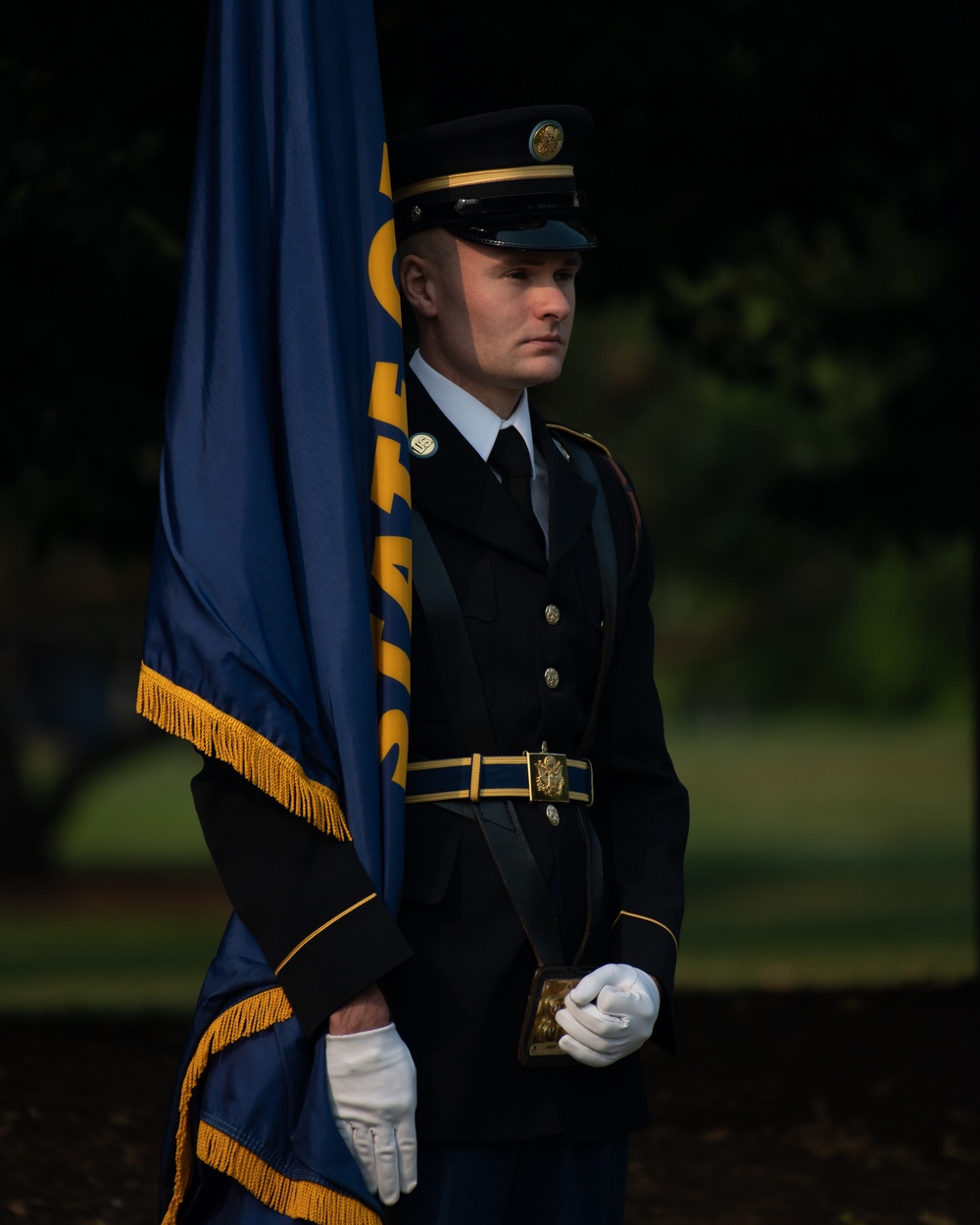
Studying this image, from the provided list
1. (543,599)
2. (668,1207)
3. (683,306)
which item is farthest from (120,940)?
(543,599)

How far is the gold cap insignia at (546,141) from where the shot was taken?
295 cm

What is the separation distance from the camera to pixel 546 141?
9.75 ft

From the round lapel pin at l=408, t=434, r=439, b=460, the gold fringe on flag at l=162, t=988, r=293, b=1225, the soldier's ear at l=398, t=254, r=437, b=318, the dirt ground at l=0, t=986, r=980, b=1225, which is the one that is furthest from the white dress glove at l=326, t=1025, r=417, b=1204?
the dirt ground at l=0, t=986, r=980, b=1225

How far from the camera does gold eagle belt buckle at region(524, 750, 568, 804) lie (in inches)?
111

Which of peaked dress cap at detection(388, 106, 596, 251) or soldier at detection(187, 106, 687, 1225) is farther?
peaked dress cap at detection(388, 106, 596, 251)

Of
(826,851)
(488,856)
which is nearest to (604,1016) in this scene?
(488,856)

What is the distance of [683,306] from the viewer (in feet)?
26.4

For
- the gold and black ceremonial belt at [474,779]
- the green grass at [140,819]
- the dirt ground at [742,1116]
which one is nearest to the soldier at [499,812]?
the gold and black ceremonial belt at [474,779]

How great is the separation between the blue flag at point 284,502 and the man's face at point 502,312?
0.42 feet

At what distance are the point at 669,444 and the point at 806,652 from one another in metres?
9.46

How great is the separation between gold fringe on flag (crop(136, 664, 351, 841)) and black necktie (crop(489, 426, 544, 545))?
0.61 meters

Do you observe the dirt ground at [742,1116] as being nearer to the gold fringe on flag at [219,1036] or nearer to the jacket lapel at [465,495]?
the gold fringe on flag at [219,1036]

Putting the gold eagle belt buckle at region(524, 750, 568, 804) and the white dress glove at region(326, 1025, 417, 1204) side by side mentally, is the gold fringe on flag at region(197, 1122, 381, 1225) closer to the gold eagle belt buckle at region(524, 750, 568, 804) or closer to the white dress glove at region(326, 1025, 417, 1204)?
the white dress glove at region(326, 1025, 417, 1204)

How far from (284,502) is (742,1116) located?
3706mm
